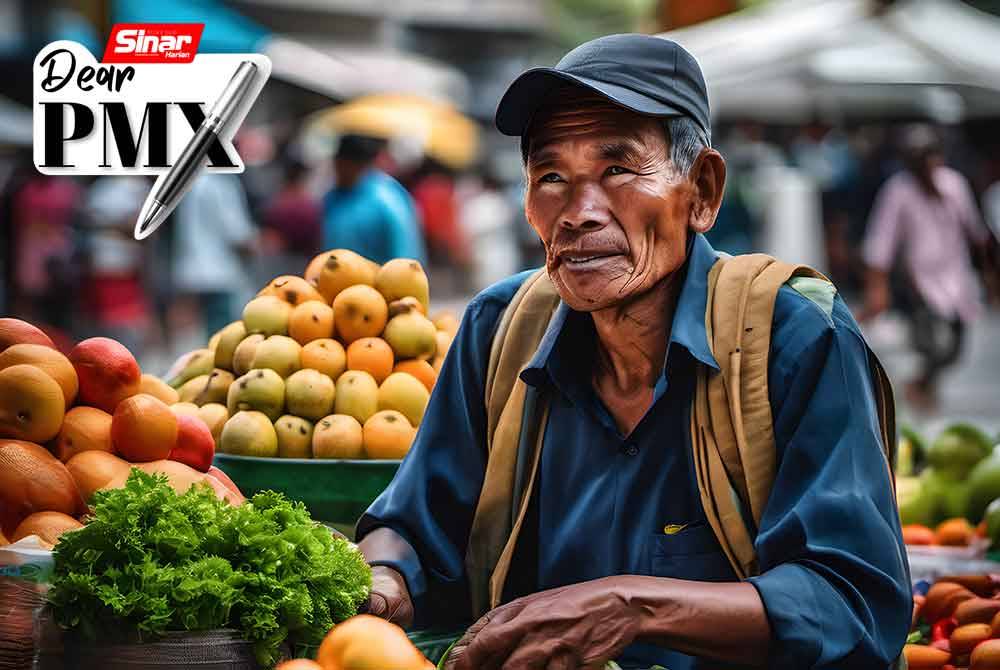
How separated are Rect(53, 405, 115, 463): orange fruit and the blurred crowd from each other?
0.56 m

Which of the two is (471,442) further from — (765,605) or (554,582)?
(765,605)

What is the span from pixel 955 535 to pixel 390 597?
8.42 feet

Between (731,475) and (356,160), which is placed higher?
(356,160)

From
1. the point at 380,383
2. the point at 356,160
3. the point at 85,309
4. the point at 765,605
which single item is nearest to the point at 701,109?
the point at 765,605

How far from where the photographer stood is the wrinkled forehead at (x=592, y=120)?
8.61 ft

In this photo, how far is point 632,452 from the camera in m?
2.74

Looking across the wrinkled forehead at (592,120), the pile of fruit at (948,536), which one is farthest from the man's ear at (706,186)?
the pile of fruit at (948,536)

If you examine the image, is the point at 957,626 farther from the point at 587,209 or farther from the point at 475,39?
the point at 475,39

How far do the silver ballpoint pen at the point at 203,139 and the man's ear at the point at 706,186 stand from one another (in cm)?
100

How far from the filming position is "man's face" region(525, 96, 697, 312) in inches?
104

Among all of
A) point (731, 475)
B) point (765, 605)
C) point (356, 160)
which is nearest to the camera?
point (765, 605)

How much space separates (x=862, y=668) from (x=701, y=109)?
1035 mm

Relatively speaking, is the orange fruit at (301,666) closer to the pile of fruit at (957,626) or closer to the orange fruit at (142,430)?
the orange fruit at (142,430)

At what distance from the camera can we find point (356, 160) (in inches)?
326
